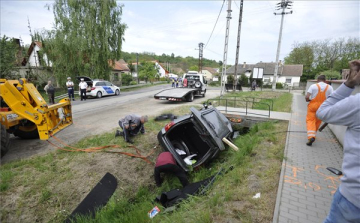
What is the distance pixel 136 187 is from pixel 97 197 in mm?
835

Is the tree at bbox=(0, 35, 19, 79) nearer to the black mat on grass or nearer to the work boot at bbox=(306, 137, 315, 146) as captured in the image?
the black mat on grass

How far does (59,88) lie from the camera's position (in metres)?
20.3

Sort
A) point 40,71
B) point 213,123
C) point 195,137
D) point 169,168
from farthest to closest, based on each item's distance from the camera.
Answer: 1. point 40,71
2. point 195,137
3. point 213,123
4. point 169,168

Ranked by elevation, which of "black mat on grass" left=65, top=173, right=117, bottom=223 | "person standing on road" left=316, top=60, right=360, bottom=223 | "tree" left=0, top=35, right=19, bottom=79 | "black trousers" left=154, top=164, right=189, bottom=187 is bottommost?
"black mat on grass" left=65, top=173, right=117, bottom=223

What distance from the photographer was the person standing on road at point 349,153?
143 centimetres

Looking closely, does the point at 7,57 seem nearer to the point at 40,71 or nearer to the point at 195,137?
the point at 40,71

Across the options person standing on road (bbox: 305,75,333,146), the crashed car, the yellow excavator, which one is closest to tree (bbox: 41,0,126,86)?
the yellow excavator

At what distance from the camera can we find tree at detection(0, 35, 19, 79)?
15312 millimetres

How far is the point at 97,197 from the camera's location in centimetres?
380

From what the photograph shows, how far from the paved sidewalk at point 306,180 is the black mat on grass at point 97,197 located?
3031 millimetres

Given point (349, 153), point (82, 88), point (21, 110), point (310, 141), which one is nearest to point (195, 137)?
point (310, 141)

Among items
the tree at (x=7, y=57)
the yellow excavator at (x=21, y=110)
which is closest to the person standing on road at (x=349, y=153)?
the yellow excavator at (x=21, y=110)

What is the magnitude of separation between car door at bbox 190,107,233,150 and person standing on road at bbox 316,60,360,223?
2.81 meters

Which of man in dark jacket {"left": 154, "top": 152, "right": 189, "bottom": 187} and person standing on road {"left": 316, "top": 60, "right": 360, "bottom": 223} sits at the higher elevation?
person standing on road {"left": 316, "top": 60, "right": 360, "bottom": 223}
